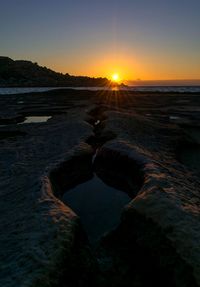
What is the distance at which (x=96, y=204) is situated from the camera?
15.4 meters

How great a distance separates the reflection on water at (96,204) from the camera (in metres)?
12.9

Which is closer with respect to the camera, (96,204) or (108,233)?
(108,233)

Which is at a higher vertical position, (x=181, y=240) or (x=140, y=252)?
(x=181, y=240)

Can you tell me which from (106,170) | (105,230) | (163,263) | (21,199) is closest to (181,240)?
(163,263)

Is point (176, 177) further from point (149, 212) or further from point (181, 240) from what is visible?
point (181, 240)

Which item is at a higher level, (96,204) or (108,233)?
(108,233)

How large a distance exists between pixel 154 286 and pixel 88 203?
6885mm

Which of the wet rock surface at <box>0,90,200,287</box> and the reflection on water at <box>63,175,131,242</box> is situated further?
the reflection on water at <box>63,175,131,242</box>

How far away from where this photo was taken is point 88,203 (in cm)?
1553

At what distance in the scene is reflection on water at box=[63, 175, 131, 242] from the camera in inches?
508

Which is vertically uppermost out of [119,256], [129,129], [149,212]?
[149,212]

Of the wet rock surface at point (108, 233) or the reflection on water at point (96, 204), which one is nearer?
the wet rock surface at point (108, 233)

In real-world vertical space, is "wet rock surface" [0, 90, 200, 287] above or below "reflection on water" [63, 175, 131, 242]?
above

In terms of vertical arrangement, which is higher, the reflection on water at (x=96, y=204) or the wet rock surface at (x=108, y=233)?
the wet rock surface at (x=108, y=233)
